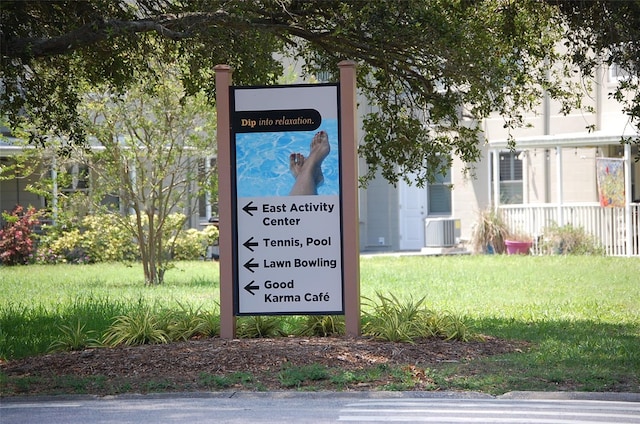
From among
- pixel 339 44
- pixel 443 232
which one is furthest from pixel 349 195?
pixel 443 232

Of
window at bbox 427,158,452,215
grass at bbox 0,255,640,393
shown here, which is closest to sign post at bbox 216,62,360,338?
grass at bbox 0,255,640,393

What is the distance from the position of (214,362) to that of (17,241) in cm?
1859

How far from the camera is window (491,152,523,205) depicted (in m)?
29.2

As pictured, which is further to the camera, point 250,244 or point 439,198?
point 439,198

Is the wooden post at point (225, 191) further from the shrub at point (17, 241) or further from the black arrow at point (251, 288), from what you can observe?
the shrub at point (17, 241)

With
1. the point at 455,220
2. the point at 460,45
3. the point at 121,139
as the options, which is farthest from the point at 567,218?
the point at 460,45

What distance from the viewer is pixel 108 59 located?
42.0 ft

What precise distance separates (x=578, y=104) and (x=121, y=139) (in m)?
13.3

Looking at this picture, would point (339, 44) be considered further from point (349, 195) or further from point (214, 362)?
point (214, 362)

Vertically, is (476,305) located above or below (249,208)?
below

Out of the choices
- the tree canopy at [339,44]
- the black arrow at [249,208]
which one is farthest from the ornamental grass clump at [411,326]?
the tree canopy at [339,44]

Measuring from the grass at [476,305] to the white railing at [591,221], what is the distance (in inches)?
68.3

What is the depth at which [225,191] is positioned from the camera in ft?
35.3

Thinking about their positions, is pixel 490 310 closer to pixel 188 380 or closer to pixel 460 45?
pixel 460 45
